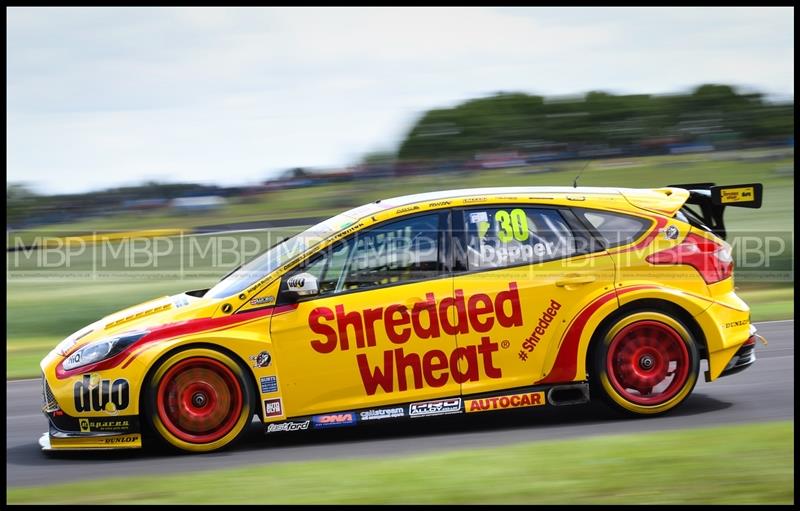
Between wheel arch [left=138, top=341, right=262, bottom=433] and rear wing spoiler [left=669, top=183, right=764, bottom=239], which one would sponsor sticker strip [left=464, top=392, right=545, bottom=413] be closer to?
wheel arch [left=138, top=341, right=262, bottom=433]

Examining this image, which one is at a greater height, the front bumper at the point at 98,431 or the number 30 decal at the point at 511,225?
the number 30 decal at the point at 511,225

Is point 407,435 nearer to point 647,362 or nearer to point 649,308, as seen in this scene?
point 647,362

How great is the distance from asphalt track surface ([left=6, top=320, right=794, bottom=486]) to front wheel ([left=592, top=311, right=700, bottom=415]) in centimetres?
15

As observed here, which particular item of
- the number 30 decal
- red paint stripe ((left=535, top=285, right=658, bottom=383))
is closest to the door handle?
red paint stripe ((left=535, top=285, right=658, bottom=383))

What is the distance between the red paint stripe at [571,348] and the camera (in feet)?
21.9

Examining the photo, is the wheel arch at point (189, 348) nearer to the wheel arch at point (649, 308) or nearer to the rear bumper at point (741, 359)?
the wheel arch at point (649, 308)

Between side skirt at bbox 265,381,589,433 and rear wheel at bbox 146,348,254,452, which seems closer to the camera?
rear wheel at bbox 146,348,254,452

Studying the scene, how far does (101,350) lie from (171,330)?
483mm

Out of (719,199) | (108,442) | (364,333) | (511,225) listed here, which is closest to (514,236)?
(511,225)

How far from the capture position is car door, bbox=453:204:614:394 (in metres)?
6.56

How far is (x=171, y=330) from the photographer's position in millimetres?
6336

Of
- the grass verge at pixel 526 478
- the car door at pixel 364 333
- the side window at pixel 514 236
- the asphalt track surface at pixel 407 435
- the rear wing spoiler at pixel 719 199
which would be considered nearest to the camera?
the grass verge at pixel 526 478

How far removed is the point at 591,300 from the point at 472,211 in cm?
104

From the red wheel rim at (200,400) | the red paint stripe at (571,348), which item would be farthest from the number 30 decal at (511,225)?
the red wheel rim at (200,400)
